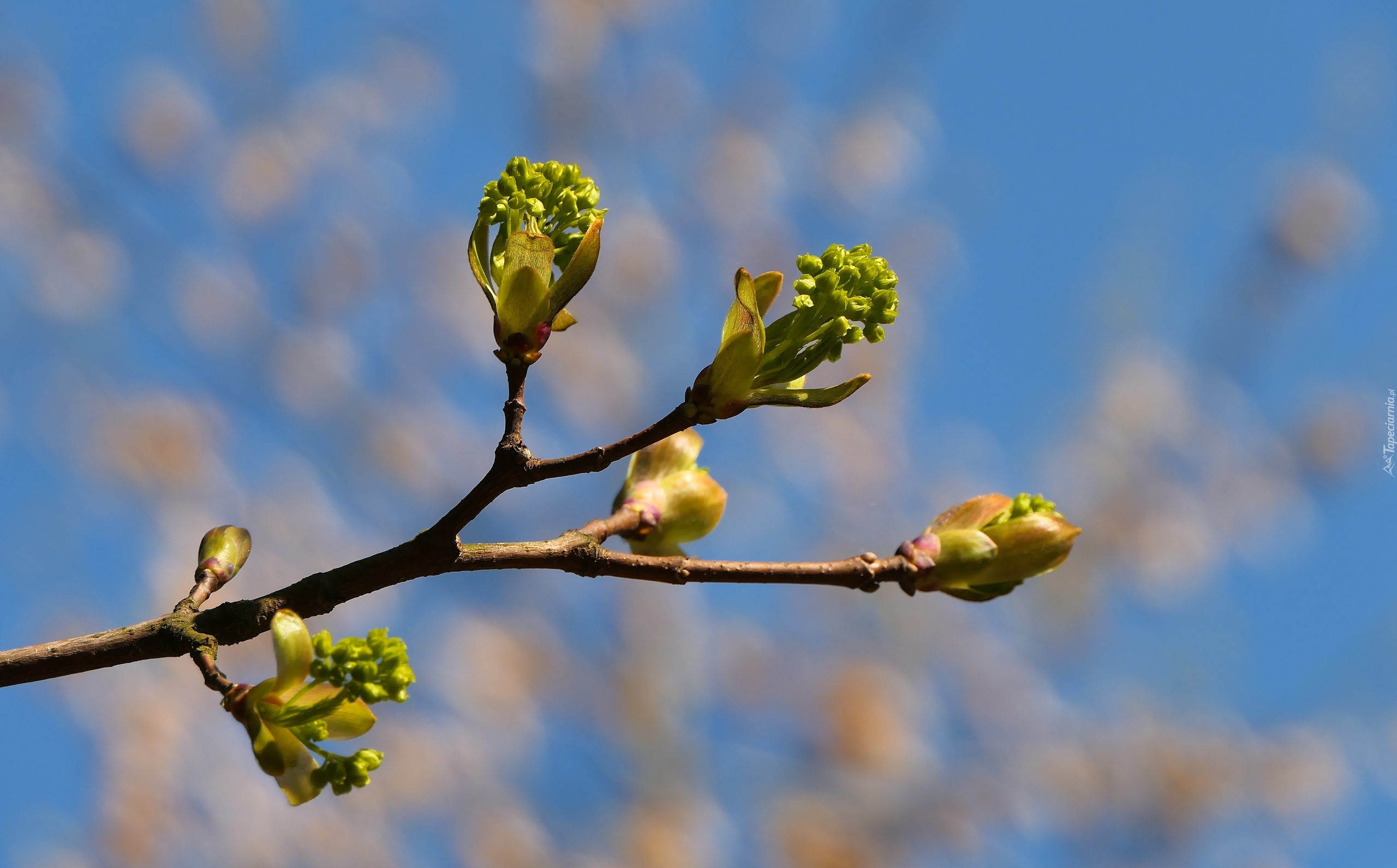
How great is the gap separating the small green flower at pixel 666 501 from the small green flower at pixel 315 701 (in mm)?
477

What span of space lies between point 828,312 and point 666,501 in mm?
416

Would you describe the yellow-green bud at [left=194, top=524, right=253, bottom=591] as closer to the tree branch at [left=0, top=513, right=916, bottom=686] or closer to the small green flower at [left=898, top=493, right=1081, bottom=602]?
the tree branch at [left=0, top=513, right=916, bottom=686]

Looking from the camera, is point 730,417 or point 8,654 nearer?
point 8,654

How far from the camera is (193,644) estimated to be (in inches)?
44.9

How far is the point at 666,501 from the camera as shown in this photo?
1.57m

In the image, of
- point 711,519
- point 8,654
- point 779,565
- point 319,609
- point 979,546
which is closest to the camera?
point 8,654

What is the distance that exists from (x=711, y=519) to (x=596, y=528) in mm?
184

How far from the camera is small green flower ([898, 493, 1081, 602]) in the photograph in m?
1.43

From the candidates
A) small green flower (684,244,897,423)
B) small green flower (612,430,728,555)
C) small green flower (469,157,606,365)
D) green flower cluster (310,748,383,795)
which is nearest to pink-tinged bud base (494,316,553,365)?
small green flower (469,157,606,365)

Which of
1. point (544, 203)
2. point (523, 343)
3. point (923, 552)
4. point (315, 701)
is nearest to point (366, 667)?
point (315, 701)

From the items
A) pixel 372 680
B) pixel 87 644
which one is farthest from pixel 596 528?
pixel 87 644

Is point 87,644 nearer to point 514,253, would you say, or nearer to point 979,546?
point 514,253

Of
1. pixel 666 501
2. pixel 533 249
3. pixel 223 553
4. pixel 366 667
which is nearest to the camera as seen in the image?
pixel 366 667

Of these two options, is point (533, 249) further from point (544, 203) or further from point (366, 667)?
point (366, 667)
